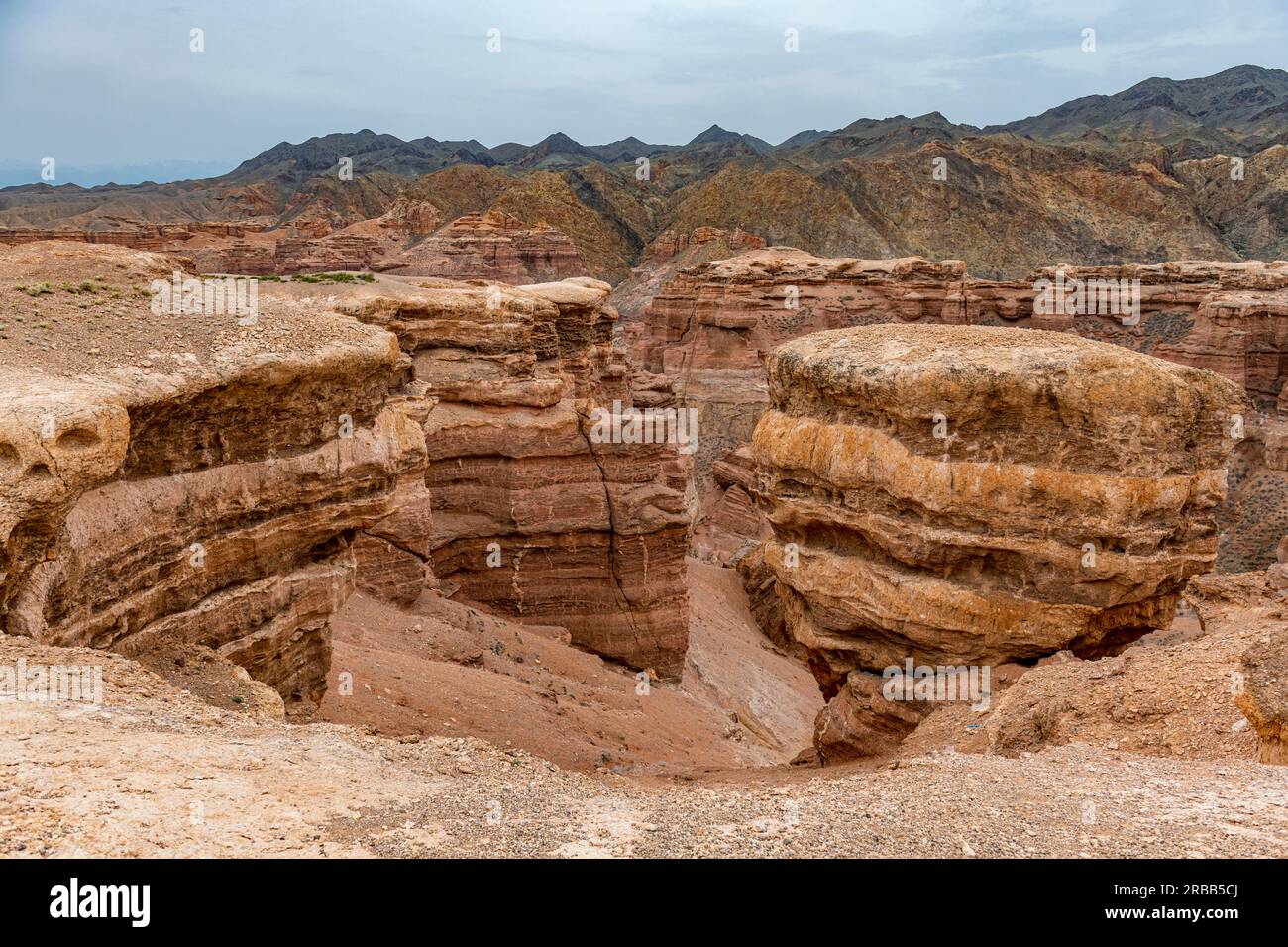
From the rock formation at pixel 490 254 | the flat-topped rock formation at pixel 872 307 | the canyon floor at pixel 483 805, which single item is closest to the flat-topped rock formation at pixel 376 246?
the rock formation at pixel 490 254

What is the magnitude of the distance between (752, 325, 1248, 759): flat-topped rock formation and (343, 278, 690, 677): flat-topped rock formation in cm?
835

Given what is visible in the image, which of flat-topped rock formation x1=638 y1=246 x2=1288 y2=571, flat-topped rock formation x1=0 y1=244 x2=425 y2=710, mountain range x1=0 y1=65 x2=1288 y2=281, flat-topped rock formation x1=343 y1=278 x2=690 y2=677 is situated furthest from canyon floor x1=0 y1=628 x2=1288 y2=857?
mountain range x1=0 y1=65 x2=1288 y2=281

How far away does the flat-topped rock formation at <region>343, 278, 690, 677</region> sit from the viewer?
63.9 ft

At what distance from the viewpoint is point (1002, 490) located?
10648 mm

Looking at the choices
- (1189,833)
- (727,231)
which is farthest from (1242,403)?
(727,231)

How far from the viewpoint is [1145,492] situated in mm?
10430

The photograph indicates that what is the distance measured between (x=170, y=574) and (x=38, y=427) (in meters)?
2.61

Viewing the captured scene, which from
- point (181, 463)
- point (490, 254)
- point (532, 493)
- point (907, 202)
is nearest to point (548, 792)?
point (181, 463)

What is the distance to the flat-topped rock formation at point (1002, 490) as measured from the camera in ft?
→ 34.3

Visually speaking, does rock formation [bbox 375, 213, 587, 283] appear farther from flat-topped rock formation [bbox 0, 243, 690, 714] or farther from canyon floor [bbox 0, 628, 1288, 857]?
canyon floor [bbox 0, 628, 1288, 857]

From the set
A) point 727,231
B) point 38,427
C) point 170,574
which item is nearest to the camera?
point 38,427

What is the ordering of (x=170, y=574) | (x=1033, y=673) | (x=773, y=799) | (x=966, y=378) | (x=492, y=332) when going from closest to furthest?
(x=773, y=799) → (x=170, y=574) → (x=1033, y=673) → (x=966, y=378) → (x=492, y=332)

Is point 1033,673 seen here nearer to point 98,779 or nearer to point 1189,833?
point 1189,833

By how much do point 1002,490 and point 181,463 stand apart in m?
8.27
